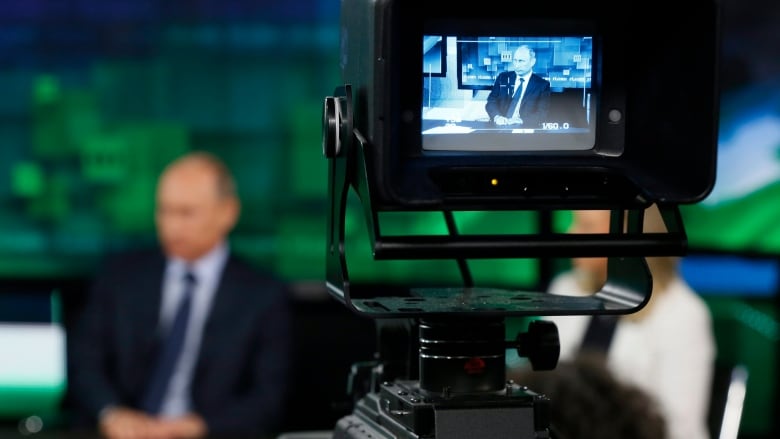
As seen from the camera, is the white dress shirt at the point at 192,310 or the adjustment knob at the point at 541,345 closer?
the adjustment knob at the point at 541,345

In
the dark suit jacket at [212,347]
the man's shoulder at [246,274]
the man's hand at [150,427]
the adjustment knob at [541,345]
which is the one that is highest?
the adjustment knob at [541,345]

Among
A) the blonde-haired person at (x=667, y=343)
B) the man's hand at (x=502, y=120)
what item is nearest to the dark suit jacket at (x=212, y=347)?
the blonde-haired person at (x=667, y=343)

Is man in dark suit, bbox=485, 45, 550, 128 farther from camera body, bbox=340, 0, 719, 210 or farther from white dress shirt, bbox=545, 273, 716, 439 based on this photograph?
white dress shirt, bbox=545, 273, 716, 439

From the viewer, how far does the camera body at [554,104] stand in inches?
51.4

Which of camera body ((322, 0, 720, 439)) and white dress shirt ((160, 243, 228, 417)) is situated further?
white dress shirt ((160, 243, 228, 417))

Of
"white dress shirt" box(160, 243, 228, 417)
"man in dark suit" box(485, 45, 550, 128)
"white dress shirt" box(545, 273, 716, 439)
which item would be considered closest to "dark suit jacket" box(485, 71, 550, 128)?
"man in dark suit" box(485, 45, 550, 128)

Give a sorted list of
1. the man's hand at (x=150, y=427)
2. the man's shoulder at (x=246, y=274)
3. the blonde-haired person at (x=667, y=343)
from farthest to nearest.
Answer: the man's shoulder at (x=246, y=274) < the man's hand at (x=150, y=427) < the blonde-haired person at (x=667, y=343)

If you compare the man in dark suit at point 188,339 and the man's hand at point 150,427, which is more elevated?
the man in dark suit at point 188,339

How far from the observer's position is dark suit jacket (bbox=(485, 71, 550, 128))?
1.35m

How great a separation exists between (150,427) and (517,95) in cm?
252

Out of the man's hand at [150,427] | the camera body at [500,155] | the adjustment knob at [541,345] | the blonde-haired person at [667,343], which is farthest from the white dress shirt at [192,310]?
the adjustment knob at [541,345]


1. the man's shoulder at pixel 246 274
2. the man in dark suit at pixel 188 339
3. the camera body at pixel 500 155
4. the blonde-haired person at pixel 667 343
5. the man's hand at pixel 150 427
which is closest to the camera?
the camera body at pixel 500 155

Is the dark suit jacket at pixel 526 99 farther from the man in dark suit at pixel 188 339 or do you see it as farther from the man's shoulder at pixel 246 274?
the man's shoulder at pixel 246 274

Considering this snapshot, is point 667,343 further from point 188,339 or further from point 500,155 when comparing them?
point 500,155
